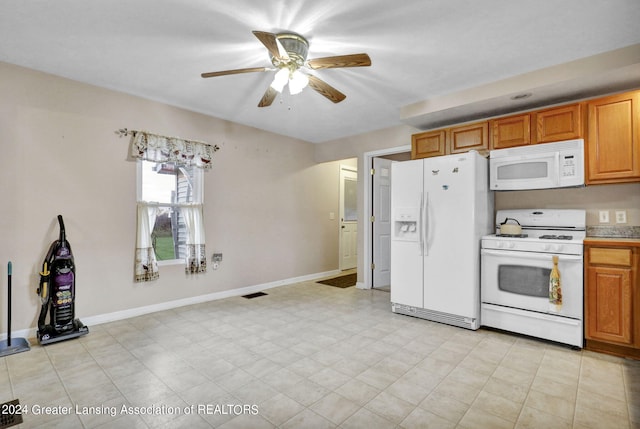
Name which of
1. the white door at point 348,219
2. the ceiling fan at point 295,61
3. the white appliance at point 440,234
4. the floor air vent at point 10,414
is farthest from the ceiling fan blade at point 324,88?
the white door at point 348,219

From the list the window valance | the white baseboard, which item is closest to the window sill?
the white baseboard

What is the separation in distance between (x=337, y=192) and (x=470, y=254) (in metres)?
3.47

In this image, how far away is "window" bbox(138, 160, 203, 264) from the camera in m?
3.72

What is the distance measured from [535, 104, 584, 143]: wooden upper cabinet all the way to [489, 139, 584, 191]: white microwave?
0.06 m

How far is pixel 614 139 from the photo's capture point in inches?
105

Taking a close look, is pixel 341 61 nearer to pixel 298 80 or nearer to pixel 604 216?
pixel 298 80

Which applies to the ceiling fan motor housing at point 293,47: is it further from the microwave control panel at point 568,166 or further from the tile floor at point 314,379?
the microwave control panel at point 568,166

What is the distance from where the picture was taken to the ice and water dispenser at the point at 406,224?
3.49m

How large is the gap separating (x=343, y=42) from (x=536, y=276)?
264cm

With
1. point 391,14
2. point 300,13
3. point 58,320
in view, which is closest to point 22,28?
point 300,13

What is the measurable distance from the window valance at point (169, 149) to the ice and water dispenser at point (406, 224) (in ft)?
8.42

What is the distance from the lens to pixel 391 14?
2.10 m

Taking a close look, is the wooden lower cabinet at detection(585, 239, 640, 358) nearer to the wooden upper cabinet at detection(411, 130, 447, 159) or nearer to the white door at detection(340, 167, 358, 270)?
the wooden upper cabinet at detection(411, 130, 447, 159)

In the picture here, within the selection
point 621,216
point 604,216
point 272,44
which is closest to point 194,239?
point 272,44
